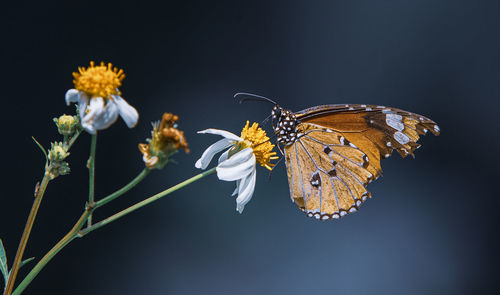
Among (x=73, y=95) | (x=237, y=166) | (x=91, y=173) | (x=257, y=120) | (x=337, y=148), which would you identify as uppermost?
(x=257, y=120)

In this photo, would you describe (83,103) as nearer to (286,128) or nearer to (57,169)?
(57,169)

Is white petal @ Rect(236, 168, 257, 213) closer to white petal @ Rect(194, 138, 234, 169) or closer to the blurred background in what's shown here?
white petal @ Rect(194, 138, 234, 169)

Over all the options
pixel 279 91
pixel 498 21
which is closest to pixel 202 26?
pixel 279 91

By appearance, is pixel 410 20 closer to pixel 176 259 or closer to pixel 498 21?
pixel 498 21

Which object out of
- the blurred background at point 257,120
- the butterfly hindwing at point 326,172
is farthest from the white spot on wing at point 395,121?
the blurred background at point 257,120

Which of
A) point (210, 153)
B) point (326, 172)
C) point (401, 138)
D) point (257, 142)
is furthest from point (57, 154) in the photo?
point (401, 138)

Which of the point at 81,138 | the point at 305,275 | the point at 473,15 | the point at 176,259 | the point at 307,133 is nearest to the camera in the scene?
the point at 307,133

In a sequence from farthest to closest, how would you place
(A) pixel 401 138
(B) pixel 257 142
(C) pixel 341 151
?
(C) pixel 341 151
(A) pixel 401 138
(B) pixel 257 142
